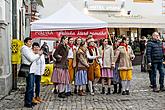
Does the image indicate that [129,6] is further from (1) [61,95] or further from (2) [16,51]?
(1) [61,95]

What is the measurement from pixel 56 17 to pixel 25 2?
344 inches

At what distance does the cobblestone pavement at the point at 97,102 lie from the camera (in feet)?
34.8

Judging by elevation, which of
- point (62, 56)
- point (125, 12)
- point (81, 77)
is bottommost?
point (81, 77)

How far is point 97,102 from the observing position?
1147 centimetres

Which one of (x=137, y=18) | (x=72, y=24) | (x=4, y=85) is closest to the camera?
(x=4, y=85)

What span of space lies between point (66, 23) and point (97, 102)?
379cm

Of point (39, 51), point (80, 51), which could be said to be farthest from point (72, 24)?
point (39, 51)

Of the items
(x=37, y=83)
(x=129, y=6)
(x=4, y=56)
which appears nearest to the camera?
(x=37, y=83)

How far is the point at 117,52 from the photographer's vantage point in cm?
1296

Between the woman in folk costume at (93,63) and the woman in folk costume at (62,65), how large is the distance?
898 mm

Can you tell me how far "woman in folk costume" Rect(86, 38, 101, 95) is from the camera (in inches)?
515

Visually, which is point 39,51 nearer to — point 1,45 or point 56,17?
point 1,45

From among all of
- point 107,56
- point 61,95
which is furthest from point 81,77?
point 107,56

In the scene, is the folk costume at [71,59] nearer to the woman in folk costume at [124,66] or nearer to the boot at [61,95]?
the boot at [61,95]
